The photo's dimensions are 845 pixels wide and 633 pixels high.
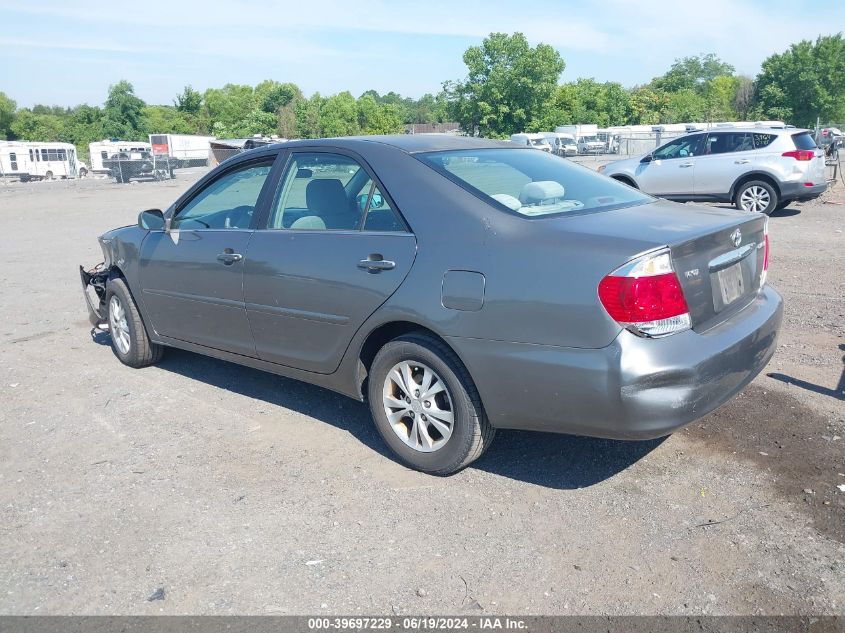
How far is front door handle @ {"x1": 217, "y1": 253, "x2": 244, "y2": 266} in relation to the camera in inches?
188

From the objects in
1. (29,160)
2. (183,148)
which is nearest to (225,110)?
(183,148)

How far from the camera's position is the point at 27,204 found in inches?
973

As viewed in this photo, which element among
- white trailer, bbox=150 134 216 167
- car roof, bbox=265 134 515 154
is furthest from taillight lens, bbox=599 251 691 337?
white trailer, bbox=150 134 216 167

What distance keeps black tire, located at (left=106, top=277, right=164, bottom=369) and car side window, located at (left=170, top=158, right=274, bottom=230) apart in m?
0.83

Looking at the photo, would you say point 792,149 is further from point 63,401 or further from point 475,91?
point 475,91

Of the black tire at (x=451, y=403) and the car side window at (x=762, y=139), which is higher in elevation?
the car side window at (x=762, y=139)

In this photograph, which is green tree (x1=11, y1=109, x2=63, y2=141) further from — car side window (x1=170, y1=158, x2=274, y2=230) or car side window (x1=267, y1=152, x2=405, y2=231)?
car side window (x1=267, y1=152, x2=405, y2=231)

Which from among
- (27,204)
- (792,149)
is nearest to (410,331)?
(792,149)

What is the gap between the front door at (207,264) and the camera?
192 inches

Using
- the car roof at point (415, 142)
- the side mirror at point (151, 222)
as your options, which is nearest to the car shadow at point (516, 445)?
the side mirror at point (151, 222)

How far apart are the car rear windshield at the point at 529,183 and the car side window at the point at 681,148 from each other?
1123cm

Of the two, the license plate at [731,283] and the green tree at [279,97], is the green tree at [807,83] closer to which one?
the green tree at [279,97]

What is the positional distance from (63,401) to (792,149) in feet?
42.9

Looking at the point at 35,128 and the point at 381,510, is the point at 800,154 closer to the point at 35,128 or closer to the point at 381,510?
the point at 381,510
